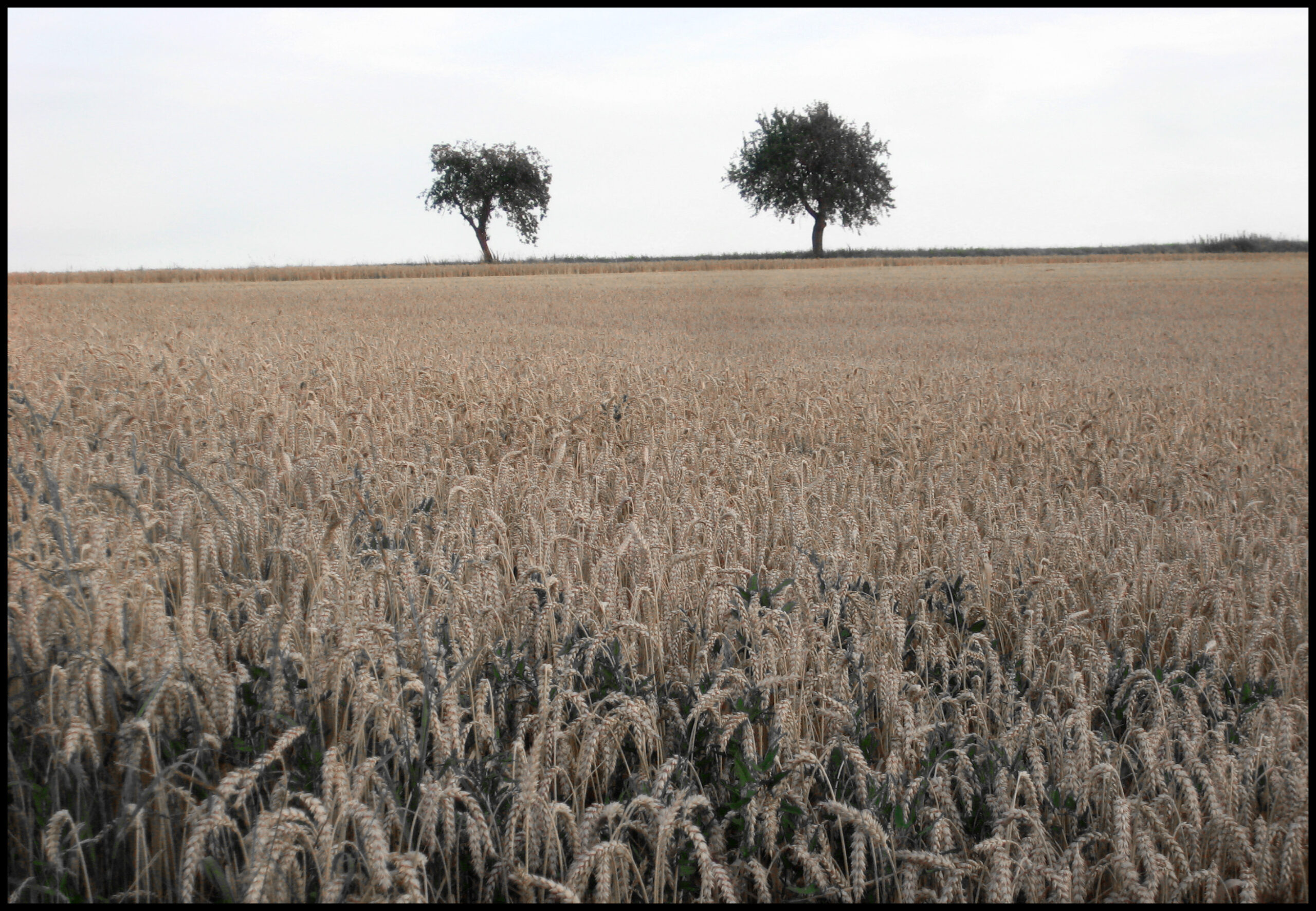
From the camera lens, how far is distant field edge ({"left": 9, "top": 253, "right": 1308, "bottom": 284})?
35375mm

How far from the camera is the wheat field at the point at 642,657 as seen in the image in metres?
1.55

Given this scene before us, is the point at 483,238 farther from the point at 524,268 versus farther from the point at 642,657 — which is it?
the point at 642,657

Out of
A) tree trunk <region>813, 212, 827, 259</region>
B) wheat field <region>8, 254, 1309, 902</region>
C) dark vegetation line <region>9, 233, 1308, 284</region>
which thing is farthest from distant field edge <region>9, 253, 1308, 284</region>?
wheat field <region>8, 254, 1309, 902</region>

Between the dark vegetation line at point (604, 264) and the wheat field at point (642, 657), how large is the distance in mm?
32632

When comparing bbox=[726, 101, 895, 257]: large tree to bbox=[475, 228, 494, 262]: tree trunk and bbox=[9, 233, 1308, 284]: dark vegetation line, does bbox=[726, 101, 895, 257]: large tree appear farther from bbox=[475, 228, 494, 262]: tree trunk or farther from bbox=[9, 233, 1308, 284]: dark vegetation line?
bbox=[475, 228, 494, 262]: tree trunk

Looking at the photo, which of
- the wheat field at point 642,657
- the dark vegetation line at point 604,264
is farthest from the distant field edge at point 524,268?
the wheat field at point 642,657

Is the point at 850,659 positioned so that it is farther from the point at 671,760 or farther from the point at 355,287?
the point at 355,287

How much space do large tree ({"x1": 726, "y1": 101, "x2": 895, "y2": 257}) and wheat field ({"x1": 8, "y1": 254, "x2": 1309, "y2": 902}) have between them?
50597mm

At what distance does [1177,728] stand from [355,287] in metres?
26.4

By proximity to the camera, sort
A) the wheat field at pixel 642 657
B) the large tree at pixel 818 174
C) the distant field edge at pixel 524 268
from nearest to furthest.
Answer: the wheat field at pixel 642 657 < the distant field edge at pixel 524 268 < the large tree at pixel 818 174

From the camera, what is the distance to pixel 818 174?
178ft

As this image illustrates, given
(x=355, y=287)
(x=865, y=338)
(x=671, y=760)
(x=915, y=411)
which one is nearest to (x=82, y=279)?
(x=355, y=287)

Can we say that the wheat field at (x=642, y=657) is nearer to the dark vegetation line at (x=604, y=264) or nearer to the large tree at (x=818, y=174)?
the dark vegetation line at (x=604, y=264)

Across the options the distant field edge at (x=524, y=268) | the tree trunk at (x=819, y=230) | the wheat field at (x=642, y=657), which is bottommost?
the wheat field at (x=642, y=657)
